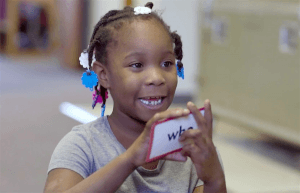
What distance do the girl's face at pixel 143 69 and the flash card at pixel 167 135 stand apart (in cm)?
16

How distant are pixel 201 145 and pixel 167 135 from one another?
0.08 meters

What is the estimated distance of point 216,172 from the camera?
1.06 m

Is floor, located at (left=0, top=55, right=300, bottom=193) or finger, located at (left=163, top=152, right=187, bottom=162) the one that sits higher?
finger, located at (left=163, top=152, right=187, bottom=162)

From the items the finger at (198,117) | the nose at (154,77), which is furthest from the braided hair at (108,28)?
the finger at (198,117)

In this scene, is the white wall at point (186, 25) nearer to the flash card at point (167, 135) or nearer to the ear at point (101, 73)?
the ear at point (101, 73)

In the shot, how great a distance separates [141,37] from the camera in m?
1.15

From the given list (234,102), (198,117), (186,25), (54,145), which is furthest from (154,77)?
(186,25)

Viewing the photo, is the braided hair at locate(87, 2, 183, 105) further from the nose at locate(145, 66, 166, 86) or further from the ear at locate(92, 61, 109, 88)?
the nose at locate(145, 66, 166, 86)

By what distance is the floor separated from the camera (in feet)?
10.1

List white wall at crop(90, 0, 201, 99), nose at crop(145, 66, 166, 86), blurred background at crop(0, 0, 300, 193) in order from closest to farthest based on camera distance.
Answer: nose at crop(145, 66, 166, 86), blurred background at crop(0, 0, 300, 193), white wall at crop(90, 0, 201, 99)

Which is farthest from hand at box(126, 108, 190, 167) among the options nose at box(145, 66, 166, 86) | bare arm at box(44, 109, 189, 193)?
nose at box(145, 66, 166, 86)

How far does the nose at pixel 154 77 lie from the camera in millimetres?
1109

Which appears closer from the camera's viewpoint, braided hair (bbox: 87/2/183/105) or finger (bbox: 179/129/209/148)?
finger (bbox: 179/129/209/148)

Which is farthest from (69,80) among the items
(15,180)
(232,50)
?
(15,180)
